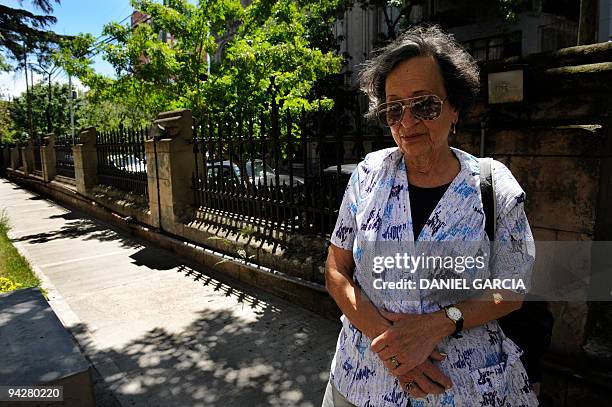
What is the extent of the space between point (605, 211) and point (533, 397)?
1.86 m

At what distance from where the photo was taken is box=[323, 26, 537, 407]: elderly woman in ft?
4.91

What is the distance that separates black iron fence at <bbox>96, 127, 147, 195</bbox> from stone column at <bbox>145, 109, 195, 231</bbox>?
1067 mm

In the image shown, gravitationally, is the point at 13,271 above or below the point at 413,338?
→ below

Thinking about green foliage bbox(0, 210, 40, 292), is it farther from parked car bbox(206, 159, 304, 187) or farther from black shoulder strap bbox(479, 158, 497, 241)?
black shoulder strap bbox(479, 158, 497, 241)

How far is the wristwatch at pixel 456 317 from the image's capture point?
149 cm

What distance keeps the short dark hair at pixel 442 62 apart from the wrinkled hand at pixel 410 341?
3.04 ft

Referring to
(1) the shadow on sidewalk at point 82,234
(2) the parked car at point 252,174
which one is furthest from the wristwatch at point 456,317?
(1) the shadow on sidewalk at point 82,234

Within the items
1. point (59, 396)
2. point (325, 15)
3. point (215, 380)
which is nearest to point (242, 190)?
point (215, 380)

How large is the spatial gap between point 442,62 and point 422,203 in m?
0.60

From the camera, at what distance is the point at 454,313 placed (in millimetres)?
1501

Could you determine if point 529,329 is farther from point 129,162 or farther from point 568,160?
point 129,162

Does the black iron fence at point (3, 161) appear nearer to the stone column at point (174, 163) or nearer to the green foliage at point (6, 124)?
the green foliage at point (6, 124)

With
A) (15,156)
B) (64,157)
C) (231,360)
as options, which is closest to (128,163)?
(231,360)

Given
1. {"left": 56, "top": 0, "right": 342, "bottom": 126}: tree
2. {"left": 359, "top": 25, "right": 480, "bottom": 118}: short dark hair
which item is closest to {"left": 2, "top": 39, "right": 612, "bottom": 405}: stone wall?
{"left": 359, "top": 25, "right": 480, "bottom": 118}: short dark hair
